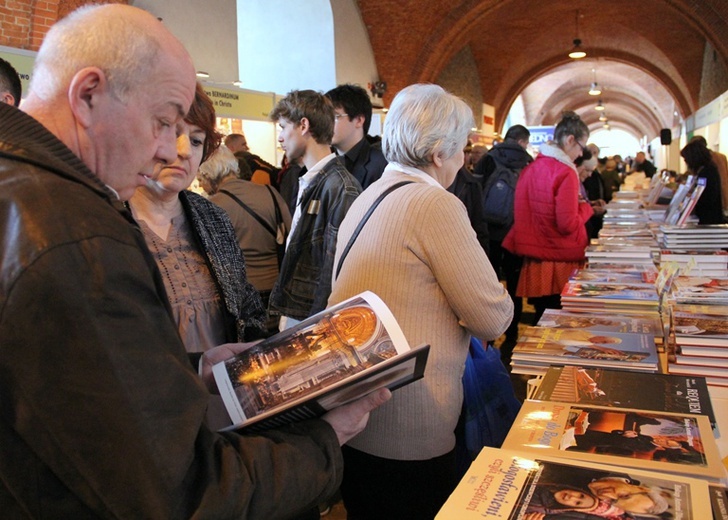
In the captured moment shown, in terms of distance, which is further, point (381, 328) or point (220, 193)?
point (220, 193)

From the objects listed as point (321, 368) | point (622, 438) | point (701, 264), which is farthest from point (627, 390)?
point (701, 264)

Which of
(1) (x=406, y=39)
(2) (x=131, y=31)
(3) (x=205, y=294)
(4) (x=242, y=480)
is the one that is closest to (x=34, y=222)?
(2) (x=131, y=31)

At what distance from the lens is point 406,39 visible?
11.9 m

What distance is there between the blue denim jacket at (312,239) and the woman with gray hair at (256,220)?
0.78 meters

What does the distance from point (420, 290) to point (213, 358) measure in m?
0.55

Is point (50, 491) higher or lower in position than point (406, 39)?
lower

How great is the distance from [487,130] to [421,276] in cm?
1650

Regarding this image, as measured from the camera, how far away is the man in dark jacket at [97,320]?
72 centimetres

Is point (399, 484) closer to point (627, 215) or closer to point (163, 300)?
point (163, 300)

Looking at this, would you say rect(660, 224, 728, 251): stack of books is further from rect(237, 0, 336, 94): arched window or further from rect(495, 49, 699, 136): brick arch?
rect(495, 49, 699, 136): brick arch

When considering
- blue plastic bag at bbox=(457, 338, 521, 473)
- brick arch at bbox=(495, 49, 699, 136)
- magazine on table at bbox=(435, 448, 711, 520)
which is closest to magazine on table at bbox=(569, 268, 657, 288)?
blue plastic bag at bbox=(457, 338, 521, 473)

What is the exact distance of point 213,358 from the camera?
4.42ft

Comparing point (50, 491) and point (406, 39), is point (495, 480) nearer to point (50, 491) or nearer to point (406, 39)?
point (50, 491)

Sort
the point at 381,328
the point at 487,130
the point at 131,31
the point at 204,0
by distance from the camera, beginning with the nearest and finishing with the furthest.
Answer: the point at 131,31
the point at 381,328
the point at 204,0
the point at 487,130
